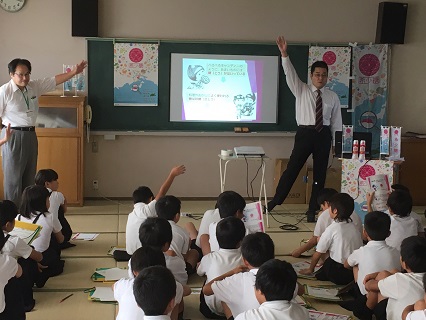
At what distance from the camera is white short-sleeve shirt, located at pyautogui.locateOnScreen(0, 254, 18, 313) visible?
3.11 metres

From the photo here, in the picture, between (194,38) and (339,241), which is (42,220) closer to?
(339,241)

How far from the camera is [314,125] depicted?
628cm

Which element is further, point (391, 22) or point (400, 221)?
point (391, 22)

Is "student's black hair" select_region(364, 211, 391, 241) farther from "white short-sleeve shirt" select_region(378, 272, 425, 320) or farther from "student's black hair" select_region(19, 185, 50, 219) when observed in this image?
"student's black hair" select_region(19, 185, 50, 219)

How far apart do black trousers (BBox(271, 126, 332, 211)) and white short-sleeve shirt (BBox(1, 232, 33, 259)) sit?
3293 millimetres

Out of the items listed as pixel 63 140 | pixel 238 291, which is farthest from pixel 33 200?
pixel 63 140

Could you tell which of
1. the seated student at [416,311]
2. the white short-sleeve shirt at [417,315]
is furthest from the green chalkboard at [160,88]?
the white short-sleeve shirt at [417,315]

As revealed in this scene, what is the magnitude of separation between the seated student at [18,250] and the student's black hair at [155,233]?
0.70 metres

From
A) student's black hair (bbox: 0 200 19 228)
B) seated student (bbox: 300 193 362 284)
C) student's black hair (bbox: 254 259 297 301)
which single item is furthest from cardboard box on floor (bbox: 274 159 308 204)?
student's black hair (bbox: 254 259 297 301)

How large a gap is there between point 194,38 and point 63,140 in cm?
185

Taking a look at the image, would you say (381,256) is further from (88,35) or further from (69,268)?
(88,35)

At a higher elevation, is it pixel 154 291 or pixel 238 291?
pixel 154 291

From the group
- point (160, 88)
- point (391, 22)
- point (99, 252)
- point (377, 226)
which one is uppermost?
Answer: point (391, 22)

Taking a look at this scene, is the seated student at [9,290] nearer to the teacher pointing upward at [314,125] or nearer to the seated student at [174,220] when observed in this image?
the seated student at [174,220]
